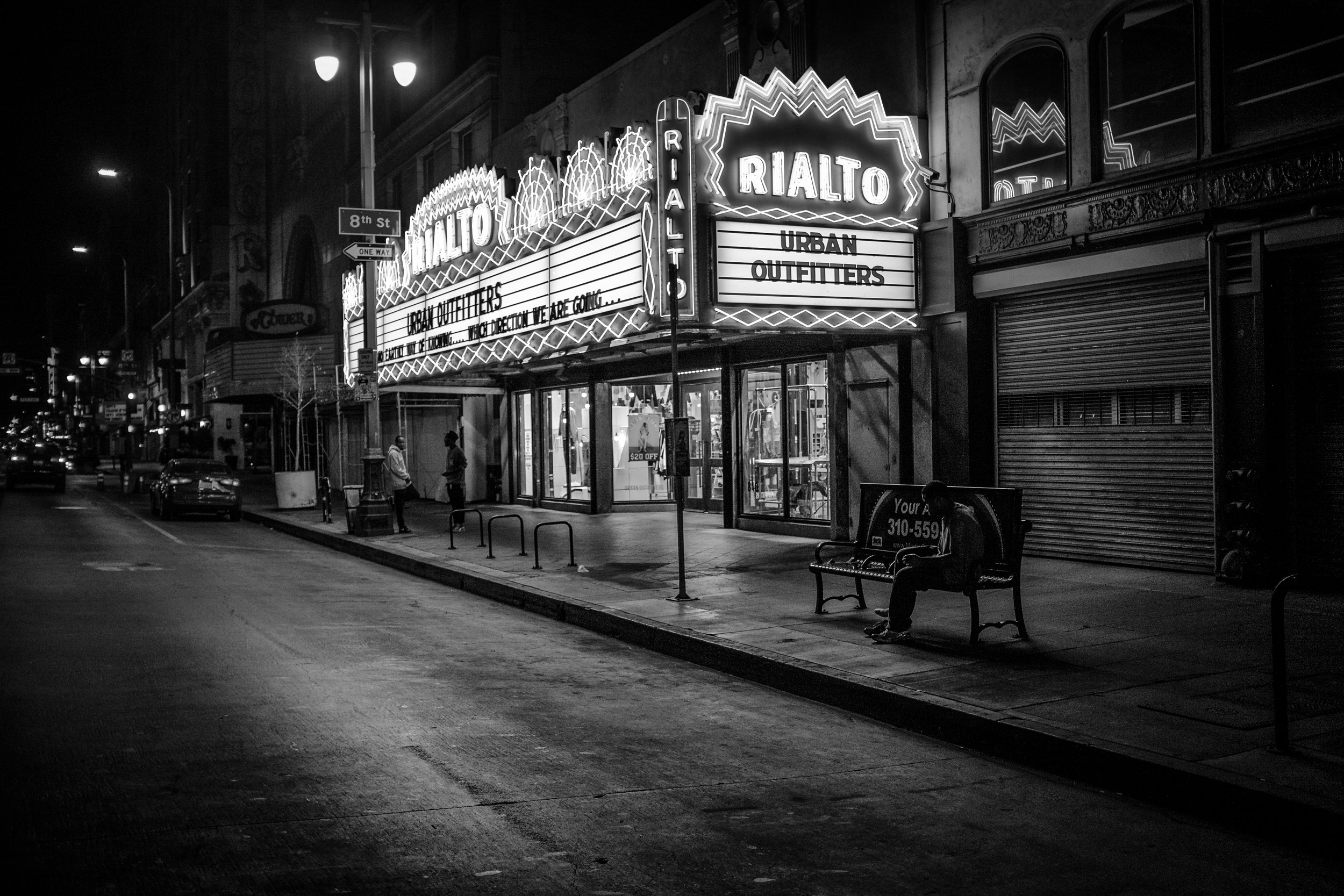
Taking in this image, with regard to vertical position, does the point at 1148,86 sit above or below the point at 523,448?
above

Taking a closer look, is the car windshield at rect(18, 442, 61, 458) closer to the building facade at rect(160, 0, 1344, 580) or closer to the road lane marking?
the building facade at rect(160, 0, 1344, 580)

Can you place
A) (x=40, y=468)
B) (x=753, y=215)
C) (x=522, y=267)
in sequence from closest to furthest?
(x=753, y=215) → (x=522, y=267) → (x=40, y=468)

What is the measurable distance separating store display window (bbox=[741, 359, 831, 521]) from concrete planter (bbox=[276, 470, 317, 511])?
13790 millimetres

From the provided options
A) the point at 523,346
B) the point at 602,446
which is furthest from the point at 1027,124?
the point at 602,446

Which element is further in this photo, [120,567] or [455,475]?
[455,475]

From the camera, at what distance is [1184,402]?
43.2ft

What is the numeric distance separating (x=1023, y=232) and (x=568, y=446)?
13.3 meters

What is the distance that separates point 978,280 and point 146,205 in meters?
→ 105

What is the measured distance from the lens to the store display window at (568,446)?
25.3 metres

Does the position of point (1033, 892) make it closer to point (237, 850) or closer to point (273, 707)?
point (237, 850)

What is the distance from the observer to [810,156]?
15375 millimetres

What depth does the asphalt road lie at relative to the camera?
16.0 feet

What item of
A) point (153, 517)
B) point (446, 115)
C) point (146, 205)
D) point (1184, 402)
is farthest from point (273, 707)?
point (146, 205)

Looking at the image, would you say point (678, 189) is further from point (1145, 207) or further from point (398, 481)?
point (398, 481)
